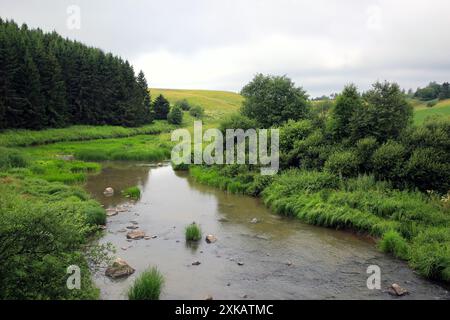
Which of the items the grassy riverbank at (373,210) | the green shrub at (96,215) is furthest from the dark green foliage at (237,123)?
the green shrub at (96,215)

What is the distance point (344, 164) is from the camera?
Result: 2405 centimetres

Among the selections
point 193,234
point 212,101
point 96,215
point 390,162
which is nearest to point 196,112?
point 212,101

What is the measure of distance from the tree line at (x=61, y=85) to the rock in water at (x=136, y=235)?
128 feet

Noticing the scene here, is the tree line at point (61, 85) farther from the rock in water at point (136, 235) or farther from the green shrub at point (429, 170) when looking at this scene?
the green shrub at point (429, 170)

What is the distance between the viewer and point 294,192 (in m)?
24.2

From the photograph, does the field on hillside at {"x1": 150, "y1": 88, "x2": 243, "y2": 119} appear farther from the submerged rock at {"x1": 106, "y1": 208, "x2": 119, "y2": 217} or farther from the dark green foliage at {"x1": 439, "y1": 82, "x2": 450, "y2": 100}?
the submerged rock at {"x1": 106, "y1": 208, "x2": 119, "y2": 217}

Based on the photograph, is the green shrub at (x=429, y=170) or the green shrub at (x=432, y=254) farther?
the green shrub at (x=429, y=170)

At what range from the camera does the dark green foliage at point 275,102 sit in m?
39.7

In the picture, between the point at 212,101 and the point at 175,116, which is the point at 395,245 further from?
the point at 212,101

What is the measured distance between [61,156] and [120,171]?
336 inches

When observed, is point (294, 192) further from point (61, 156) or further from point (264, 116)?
point (61, 156)

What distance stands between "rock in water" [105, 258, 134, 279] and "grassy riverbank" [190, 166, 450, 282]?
35.0ft
